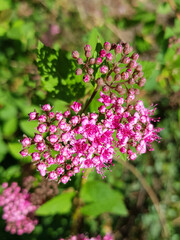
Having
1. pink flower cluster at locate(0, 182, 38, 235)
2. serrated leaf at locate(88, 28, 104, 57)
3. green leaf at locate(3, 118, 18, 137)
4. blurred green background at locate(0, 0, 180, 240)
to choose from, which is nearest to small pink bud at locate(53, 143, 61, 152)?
blurred green background at locate(0, 0, 180, 240)

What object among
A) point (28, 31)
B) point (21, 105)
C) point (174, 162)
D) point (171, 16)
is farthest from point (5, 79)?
point (171, 16)

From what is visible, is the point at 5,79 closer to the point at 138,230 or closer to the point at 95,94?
the point at 95,94

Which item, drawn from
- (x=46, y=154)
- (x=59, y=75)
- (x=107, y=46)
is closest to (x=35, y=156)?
(x=46, y=154)

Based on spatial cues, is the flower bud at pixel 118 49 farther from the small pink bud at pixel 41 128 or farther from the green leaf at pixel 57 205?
the green leaf at pixel 57 205

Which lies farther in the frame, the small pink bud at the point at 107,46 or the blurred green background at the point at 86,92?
the blurred green background at the point at 86,92

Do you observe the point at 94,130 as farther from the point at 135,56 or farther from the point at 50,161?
the point at 135,56

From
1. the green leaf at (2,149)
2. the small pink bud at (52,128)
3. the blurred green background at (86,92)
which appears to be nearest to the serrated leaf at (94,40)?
the blurred green background at (86,92)
